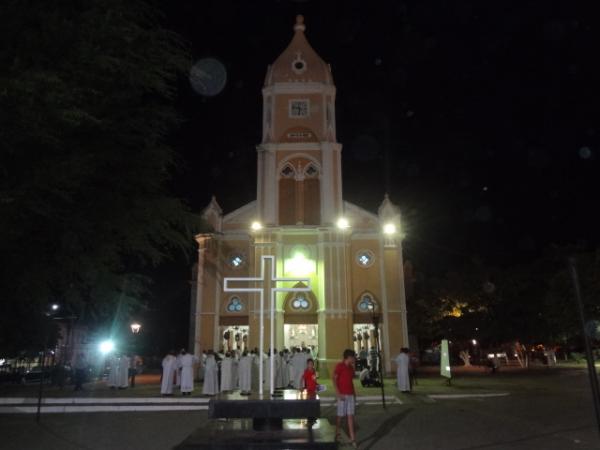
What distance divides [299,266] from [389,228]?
6102 mm

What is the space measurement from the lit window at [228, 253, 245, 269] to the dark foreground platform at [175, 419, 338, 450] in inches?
821

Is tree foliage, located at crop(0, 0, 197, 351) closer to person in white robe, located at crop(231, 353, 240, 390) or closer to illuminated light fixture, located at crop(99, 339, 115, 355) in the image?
person in white robe, located at crop(231, 353, 240, 390)

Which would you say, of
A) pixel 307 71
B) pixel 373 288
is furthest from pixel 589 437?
pixel 307 71

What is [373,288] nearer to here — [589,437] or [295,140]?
[295,140]

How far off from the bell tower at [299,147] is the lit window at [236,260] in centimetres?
271

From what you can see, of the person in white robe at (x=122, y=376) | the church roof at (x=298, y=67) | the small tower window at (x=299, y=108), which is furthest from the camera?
the church roof at (x=298, y=67)

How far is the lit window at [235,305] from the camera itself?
102 ft

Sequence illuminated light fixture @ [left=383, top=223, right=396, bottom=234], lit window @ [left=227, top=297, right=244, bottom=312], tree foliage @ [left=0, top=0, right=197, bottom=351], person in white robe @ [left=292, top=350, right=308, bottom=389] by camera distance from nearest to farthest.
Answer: tree foliage @ [left=0, top=0, right=197, bottom=351] → person in white robe @ [left=292, top=350, right=308, bottom=389] → lit window @ [left=227, top=297, right=244, bottom=312] → illuminated light fixture @ [left=383, top=223, right=396, bottom=234]

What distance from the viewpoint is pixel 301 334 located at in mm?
31266

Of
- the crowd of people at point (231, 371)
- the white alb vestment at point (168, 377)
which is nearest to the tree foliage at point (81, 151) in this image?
the white alb vestment at point (168, 377)

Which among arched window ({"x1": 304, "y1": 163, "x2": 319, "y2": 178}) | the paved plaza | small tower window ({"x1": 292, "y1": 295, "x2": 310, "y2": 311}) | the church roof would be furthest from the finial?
the paved plaza

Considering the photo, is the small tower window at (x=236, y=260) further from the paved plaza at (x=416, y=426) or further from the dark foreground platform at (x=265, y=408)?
the dark foreground platform at (x=265, y=408)

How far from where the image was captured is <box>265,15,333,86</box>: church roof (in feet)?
113

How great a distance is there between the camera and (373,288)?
31328 millimetres
